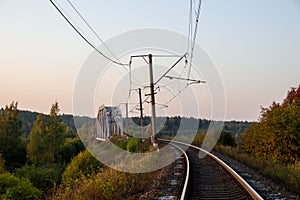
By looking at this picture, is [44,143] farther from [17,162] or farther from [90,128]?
[90,128]

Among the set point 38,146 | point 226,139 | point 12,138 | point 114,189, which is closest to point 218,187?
point 114,189

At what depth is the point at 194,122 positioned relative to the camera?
169 ft

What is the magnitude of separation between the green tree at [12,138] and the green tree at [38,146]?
79.2 inches

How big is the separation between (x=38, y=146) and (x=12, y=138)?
4862 mm

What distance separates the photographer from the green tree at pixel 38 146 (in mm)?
59188

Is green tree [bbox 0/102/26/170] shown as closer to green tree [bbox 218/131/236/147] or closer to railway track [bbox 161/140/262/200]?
green tree [bbox 218/131/236/147]

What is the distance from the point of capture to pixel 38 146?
60125 millimetres

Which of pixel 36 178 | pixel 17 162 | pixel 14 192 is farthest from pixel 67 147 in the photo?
pixel 14 192

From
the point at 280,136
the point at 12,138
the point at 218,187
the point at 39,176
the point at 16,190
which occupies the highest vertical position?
the point at 12,138

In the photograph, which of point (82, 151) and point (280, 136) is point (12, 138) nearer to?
point (82, 151)

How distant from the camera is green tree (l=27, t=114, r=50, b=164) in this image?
59.2m

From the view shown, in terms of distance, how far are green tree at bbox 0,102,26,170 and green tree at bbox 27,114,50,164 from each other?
2012 millimetres

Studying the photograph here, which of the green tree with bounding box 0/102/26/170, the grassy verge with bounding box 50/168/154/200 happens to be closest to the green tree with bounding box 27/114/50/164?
the green tree with bounding box 0/102/26/170

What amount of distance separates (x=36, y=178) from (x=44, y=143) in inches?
772
